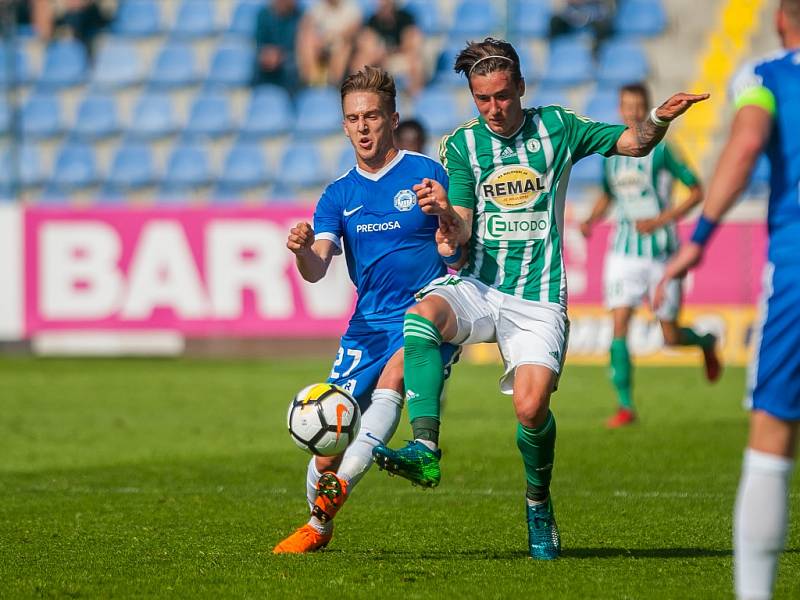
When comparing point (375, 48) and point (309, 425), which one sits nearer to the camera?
point (309, 425)

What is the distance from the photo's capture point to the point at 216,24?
2080 cm

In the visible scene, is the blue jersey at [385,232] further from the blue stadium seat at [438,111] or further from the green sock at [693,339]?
the blue stadium seat at [438,111]

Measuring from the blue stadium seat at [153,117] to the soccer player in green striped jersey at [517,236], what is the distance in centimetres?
1427

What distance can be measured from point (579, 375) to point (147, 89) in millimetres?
8127

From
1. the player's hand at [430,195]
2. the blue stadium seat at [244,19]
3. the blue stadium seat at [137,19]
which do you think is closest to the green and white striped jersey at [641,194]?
the player's hand at [430,195]

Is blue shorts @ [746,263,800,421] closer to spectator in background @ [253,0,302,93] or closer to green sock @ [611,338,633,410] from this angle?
green sock @ [611,338,633,410]

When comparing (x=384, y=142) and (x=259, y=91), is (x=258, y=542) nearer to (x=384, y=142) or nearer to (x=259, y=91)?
(x=384, y=142)

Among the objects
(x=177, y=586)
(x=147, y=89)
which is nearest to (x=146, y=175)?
(x=147, y=89)

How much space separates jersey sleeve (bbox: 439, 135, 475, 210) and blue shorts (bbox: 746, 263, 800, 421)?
1956 millimetres

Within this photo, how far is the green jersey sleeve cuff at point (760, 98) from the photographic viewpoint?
4.20m

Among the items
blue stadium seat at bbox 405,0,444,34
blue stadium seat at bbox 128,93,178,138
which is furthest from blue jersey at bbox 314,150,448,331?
blue stadium seat at bbox 405,0,444,34

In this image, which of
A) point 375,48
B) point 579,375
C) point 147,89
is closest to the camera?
point 579,375

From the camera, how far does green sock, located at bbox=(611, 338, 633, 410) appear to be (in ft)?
36.7

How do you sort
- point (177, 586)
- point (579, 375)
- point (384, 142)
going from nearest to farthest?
point (177, 586) → point (384, 142) → point (579, 375)
